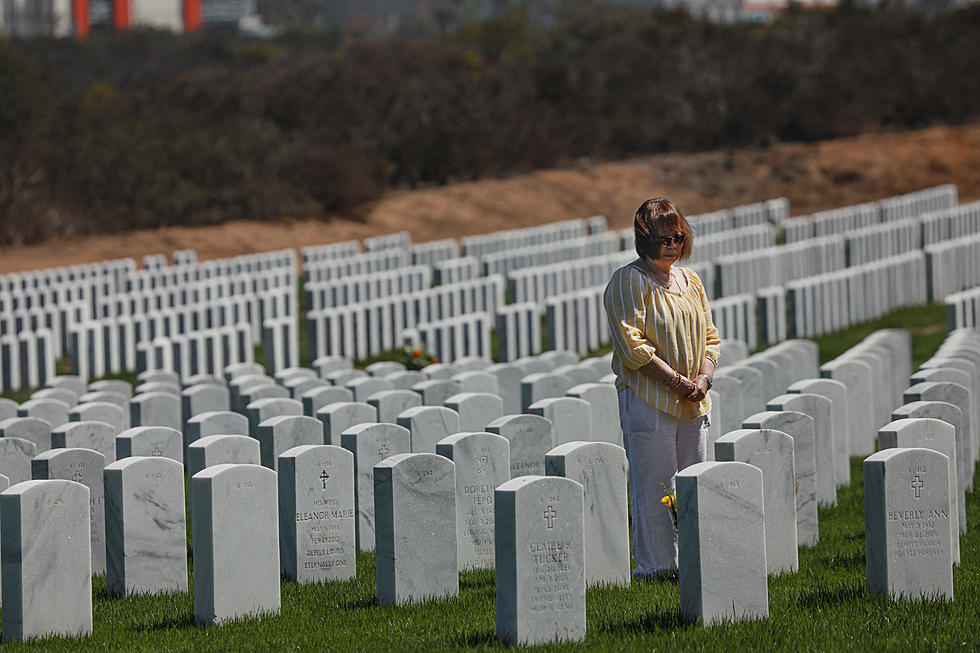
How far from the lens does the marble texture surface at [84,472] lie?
7.14 m

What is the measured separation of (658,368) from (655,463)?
19.1 inches

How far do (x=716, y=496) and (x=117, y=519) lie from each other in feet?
9.85

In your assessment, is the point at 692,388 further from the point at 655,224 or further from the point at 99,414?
the point at 99,414

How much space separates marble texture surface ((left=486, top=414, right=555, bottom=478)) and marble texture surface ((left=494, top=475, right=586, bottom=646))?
194 cm

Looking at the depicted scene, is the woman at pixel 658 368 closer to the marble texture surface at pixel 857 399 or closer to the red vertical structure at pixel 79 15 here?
the marble texture surface at pixel 857 399

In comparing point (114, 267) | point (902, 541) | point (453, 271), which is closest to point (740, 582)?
point (902, 541)

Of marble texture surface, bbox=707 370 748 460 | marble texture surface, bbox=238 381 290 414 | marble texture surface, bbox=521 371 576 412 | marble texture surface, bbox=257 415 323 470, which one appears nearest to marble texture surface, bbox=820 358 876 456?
marble texture surface, bbox=707 370 748 460

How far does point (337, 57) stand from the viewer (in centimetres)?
4591

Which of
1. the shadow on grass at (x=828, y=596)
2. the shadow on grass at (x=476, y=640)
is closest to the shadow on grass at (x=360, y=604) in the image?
the shadow on grass at (x=476, y=640)

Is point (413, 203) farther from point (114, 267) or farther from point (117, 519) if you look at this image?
point (117, 519)

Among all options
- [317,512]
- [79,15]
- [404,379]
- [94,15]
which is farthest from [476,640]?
[94,15]

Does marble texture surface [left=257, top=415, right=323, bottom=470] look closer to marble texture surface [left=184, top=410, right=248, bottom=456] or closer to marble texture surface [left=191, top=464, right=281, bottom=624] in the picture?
marble texture surface [left=184, top=410, right=248, bottom=456]

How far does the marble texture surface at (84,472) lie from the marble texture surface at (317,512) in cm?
107

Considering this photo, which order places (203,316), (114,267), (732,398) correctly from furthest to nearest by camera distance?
(114,267)
(203,316)
(732,398)
